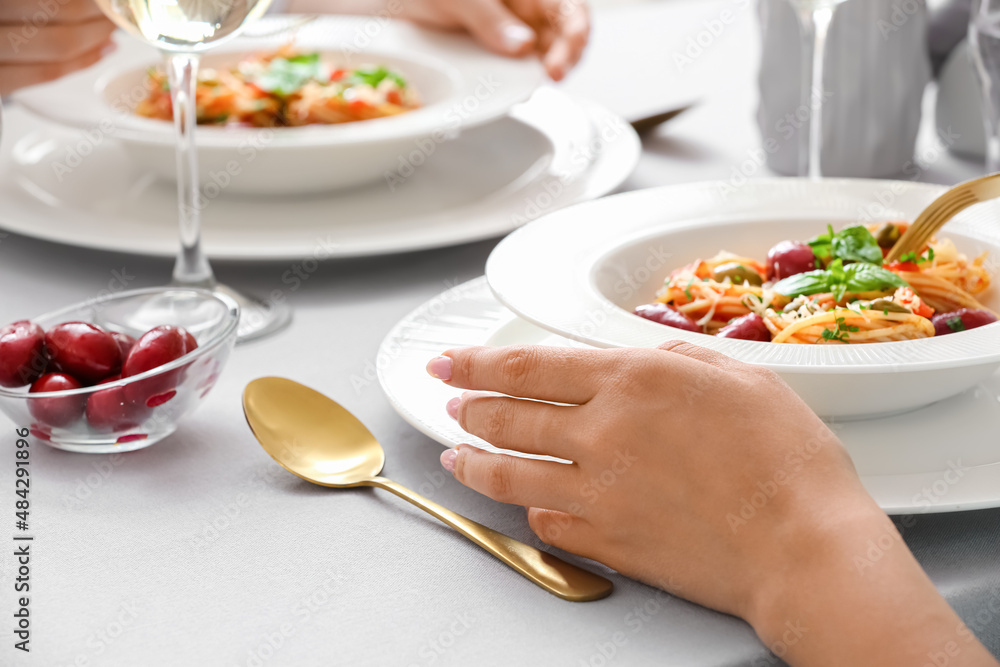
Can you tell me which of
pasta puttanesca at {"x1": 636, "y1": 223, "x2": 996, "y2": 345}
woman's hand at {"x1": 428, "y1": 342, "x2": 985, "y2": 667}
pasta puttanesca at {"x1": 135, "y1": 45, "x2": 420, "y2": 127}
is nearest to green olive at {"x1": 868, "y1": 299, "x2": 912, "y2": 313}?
pasta puttanesca at {"x1": 636, "y1": 223, "x2": 996, "y2": 345}

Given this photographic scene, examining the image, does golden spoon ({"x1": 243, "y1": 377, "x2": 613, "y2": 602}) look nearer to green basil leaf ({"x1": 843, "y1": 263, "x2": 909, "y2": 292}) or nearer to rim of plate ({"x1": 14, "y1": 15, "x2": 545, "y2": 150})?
green basil leaf ({"x1": 843, "y1": 263, "x2": 909, "y2": 292})

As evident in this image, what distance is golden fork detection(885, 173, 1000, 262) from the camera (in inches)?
35.6

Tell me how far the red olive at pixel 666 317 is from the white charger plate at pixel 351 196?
1.28 feet

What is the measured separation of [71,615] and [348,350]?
44 centimetres

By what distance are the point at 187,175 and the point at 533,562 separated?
61cm

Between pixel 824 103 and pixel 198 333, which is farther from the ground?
pixel 824 103

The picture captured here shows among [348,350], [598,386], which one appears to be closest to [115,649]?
[598,386]

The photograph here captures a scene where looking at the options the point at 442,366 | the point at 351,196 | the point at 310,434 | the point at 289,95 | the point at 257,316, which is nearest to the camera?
the point at 442,366

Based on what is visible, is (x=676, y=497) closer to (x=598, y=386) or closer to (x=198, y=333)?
(x=598, y=386)

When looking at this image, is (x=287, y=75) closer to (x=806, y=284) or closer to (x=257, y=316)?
(x=257, y=316)

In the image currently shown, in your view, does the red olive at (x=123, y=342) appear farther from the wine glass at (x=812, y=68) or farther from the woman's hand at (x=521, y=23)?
the woman's hand at (x=521, y=23)

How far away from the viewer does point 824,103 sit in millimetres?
1432

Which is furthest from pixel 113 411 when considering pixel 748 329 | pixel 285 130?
pixel 285 130

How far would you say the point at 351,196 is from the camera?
56.0 inches
